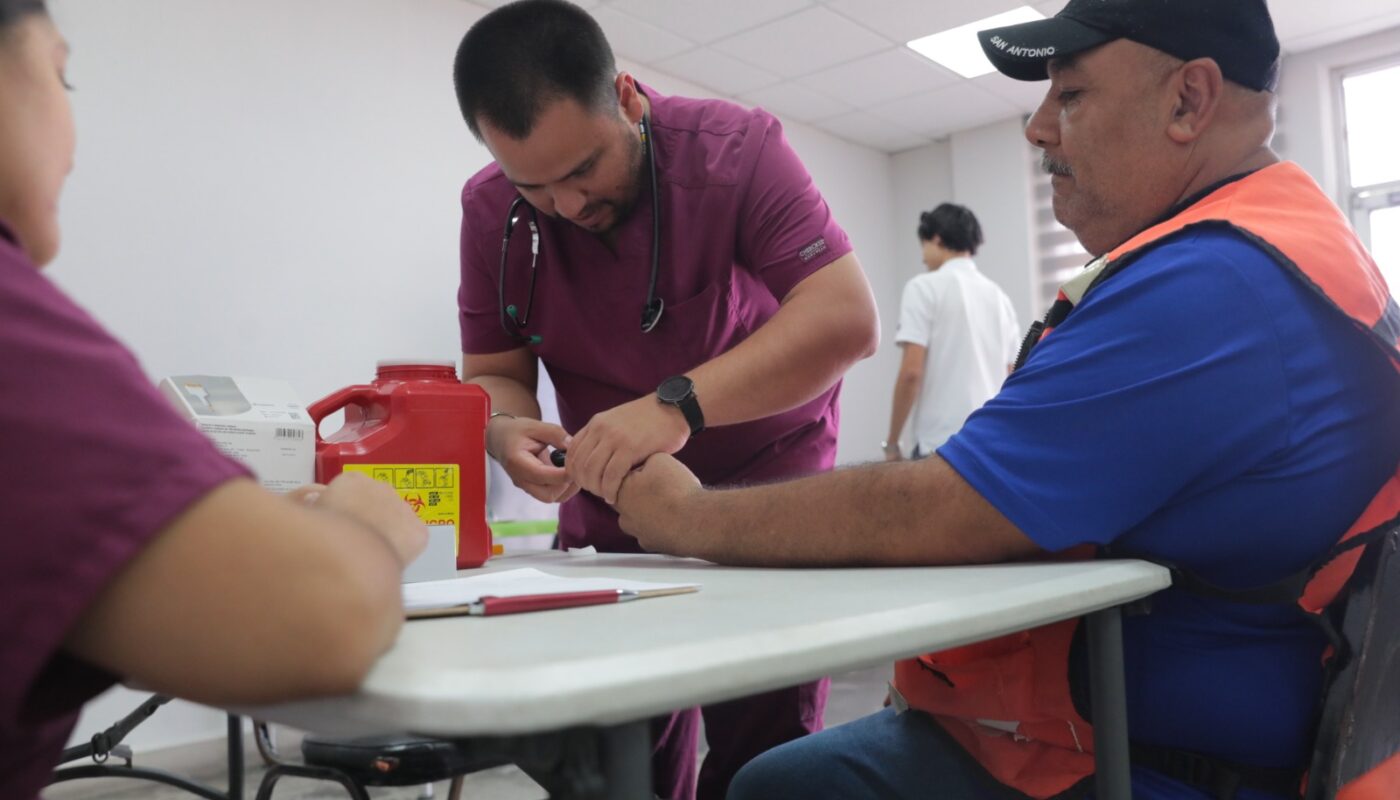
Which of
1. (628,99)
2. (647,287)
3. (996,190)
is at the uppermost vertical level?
(996,190)

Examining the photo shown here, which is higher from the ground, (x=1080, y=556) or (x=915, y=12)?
(x=915, y=12)

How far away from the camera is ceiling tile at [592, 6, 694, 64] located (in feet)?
13.8

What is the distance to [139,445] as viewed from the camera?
0.42m

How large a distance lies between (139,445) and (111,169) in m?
3.09

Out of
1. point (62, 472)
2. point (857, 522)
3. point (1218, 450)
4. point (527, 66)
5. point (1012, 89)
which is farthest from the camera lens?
point (1012, 89)

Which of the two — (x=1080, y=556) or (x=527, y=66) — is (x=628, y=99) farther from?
(x=1080, y=556)

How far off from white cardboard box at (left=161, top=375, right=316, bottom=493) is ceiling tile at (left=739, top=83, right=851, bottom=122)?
4.38m

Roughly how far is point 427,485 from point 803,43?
12.8 feet

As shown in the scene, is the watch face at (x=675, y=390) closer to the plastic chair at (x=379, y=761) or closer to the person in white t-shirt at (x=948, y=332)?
the plastic chair at (x=379, y=761)

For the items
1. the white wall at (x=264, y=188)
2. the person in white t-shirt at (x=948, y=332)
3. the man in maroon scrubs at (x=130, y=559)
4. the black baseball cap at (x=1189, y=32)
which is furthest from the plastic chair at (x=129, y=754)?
the person in white t-shirt at (x=948, y=332)

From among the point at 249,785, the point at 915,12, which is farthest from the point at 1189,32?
the point at 915,12

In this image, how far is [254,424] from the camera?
1032mm

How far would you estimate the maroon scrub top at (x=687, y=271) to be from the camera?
4.75 ft

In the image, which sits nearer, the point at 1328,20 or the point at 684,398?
the point at 684,398
